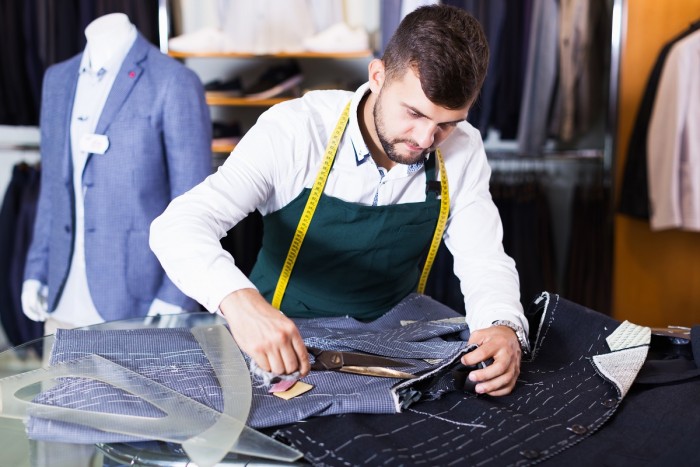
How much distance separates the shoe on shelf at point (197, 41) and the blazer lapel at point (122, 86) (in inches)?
49.9

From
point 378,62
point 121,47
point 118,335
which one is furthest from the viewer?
point 121,47

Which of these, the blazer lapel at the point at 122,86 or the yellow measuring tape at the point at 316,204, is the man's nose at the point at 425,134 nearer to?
the yellow measuring tape at the point at 316,204

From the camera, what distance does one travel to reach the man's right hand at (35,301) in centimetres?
236

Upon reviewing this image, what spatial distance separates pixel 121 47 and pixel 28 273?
→ 2.58ft

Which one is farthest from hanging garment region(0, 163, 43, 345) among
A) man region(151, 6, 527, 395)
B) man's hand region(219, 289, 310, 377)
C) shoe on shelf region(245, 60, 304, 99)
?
man's hand region(219, 289, 310, 377)

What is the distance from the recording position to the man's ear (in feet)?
5.31

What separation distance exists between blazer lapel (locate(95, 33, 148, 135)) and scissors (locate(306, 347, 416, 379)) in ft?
4.44

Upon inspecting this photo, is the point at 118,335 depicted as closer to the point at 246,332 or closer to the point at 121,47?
the point at 246,332

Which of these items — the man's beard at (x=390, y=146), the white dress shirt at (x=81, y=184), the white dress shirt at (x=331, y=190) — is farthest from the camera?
the white dress shirt at (x=81, y=184)

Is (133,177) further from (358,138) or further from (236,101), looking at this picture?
(236,101)

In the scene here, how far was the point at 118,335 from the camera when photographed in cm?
131

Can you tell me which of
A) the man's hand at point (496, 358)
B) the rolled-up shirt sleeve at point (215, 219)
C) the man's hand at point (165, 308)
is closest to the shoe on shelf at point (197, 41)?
the man's hand at point (165, 308)

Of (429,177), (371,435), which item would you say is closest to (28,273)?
(429,177)

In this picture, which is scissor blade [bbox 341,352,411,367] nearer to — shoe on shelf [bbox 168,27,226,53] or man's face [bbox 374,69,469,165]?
man's face [bbox 374,69,469,165]
